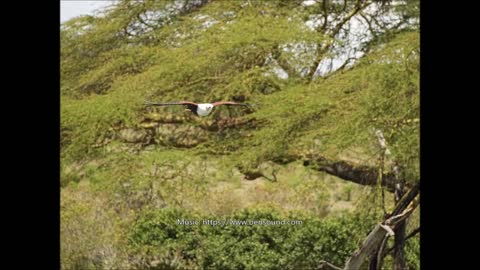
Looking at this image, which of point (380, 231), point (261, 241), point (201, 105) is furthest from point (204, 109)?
point (380, 231)

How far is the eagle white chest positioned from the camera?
4.57 meters

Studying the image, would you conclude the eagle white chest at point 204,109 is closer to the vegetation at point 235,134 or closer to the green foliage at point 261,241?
the vegetation at point 235,134

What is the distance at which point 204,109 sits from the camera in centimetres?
465

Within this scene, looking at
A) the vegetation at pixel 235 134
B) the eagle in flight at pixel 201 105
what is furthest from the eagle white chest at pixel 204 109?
the vegetation at pixel 235 134

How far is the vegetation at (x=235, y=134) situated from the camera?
475 cm

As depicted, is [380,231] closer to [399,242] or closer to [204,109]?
[399,242]

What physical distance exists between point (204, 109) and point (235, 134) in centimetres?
37

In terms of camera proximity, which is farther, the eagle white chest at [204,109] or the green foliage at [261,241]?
the green foliage at [261,241]

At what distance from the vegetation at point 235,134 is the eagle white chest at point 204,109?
0.64 feet

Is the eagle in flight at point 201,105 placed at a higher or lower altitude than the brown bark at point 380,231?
higher

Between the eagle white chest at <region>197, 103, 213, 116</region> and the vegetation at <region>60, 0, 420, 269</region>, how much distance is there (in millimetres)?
194
